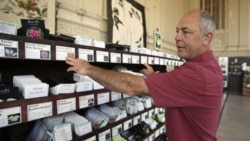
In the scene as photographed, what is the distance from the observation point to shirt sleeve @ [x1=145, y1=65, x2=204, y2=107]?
125 cm

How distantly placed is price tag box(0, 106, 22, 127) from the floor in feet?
13.1

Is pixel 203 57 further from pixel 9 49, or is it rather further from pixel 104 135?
pixel 9 49

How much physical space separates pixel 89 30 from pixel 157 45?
2616 mm

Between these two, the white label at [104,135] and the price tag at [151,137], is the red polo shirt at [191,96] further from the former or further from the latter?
the price tag at [151,137]

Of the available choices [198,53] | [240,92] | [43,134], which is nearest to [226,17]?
[240,92]

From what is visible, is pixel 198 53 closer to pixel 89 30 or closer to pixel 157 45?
pixel 89 30

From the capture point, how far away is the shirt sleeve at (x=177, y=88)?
1253 millimetres

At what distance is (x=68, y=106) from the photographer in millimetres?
1374

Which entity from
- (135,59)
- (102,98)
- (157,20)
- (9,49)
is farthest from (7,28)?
(157,20)

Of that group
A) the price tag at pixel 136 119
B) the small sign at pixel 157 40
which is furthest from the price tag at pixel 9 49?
the small sign at pixel 157 40

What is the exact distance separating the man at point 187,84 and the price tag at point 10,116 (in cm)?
35

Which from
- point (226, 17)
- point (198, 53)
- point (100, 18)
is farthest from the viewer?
point (226, 17)

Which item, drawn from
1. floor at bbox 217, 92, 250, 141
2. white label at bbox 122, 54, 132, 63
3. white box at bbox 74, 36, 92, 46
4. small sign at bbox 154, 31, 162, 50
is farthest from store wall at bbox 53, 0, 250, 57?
floor at bbox 217, 92, 250, 141

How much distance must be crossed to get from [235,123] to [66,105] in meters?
5.07
